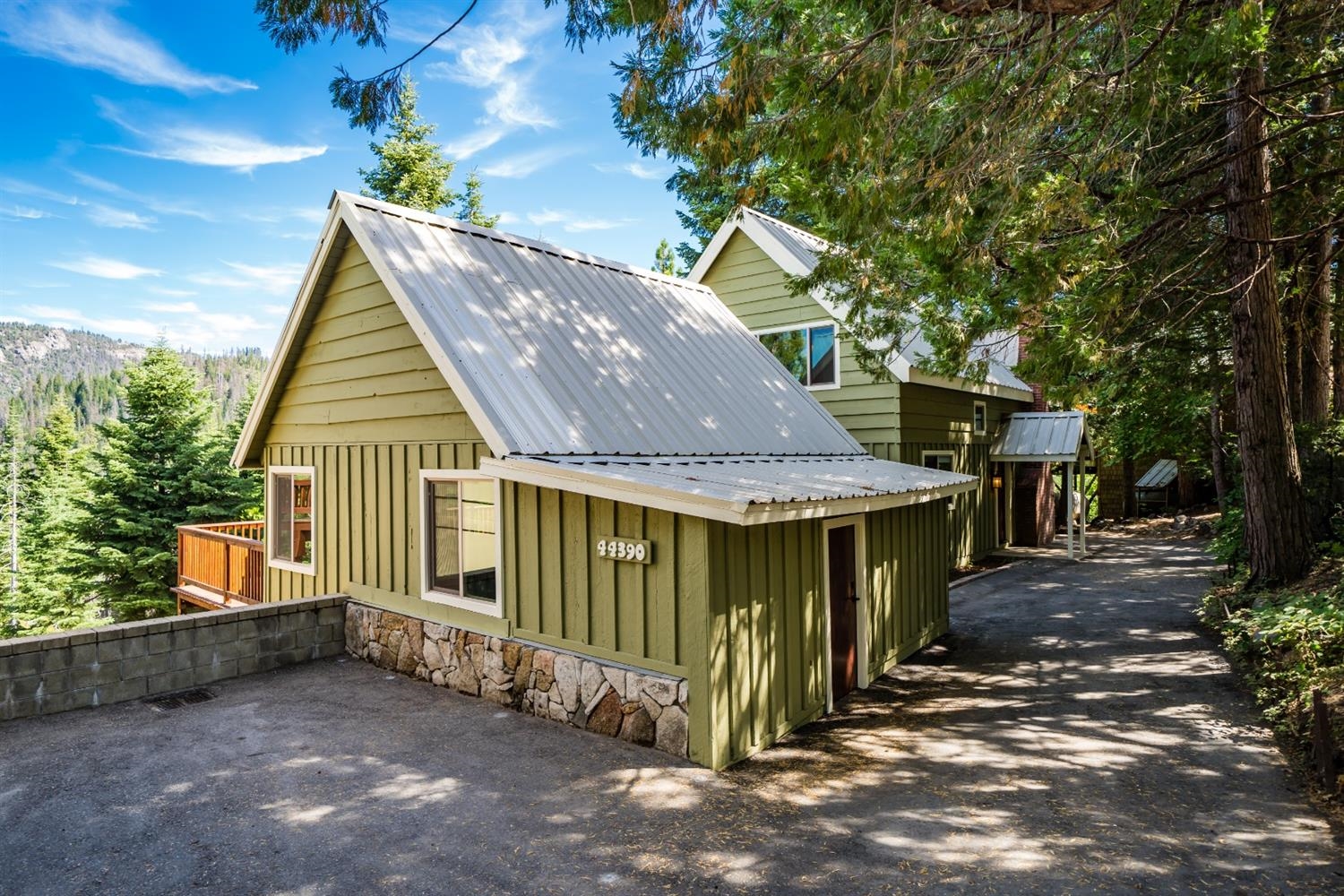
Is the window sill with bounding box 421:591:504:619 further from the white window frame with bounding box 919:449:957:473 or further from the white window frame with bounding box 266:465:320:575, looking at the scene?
the white window frame with bounding box 919:449:957:473

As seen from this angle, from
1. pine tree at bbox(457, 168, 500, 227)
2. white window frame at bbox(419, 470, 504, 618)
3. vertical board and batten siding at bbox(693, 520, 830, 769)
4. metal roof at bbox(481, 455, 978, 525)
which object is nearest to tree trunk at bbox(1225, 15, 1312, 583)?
metal roof at bbox(481, 455, 978, 525)

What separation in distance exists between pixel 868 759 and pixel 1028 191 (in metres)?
5.38

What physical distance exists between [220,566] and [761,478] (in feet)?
31.1

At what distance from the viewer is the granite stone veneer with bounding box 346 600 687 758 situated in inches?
213

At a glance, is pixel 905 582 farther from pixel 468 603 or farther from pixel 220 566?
pixel 220 566

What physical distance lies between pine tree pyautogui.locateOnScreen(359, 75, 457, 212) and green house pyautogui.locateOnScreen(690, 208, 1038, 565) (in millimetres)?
15124

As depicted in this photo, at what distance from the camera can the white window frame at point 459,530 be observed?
6449 millimetres

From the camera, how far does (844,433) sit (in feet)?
33.7

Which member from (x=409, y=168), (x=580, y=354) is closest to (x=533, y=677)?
(x=580, y=354)

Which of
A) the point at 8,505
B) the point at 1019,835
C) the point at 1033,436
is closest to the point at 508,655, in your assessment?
the point at 1019,835

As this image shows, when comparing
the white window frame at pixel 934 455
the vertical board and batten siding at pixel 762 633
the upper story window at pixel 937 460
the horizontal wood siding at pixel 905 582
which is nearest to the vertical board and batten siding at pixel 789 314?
the white window frame at pixel 934 455

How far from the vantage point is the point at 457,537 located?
7.14m

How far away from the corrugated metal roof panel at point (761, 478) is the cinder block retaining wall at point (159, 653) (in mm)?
4192

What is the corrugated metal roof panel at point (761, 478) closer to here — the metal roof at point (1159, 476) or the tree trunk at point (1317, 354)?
the tree trunk at point (1317, 354)
